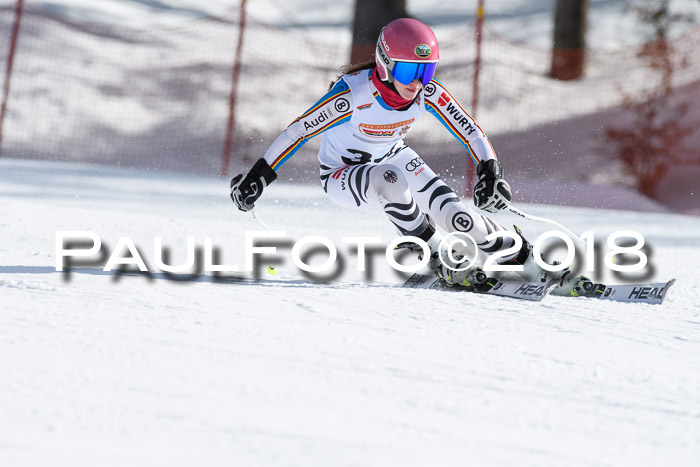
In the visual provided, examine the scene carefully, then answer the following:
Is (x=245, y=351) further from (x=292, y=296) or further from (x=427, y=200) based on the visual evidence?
(x=427, y=200)

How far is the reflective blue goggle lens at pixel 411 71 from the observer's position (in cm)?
384

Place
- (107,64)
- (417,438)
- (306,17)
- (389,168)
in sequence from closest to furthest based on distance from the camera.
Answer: (417,438), (389,168), (107,64), (306,17)

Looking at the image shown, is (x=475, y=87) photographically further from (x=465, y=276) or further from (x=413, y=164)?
(x=465, y=276)

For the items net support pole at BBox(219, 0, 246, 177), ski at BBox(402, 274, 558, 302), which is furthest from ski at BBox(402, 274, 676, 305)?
net support pole at BBox(219, 0, 246, 177)

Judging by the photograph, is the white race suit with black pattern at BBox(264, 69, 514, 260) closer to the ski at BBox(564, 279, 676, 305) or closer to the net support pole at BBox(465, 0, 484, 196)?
the ski at BBox(564, 279, 676, 305)

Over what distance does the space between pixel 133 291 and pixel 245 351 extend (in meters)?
0.98

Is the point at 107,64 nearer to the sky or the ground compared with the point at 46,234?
nearer to the sky

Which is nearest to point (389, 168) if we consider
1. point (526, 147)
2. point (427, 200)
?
point (427, 200)

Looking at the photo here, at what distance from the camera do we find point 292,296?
363 centimetres

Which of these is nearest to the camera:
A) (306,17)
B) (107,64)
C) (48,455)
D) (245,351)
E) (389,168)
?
(48,455)

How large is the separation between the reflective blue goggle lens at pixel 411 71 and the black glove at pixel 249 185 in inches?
30.1

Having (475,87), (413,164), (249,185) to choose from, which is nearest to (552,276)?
(413,164)

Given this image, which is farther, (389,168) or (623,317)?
(389,168)

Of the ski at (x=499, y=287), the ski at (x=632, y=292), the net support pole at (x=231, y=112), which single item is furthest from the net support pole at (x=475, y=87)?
the ski at (x=632, y=292)
